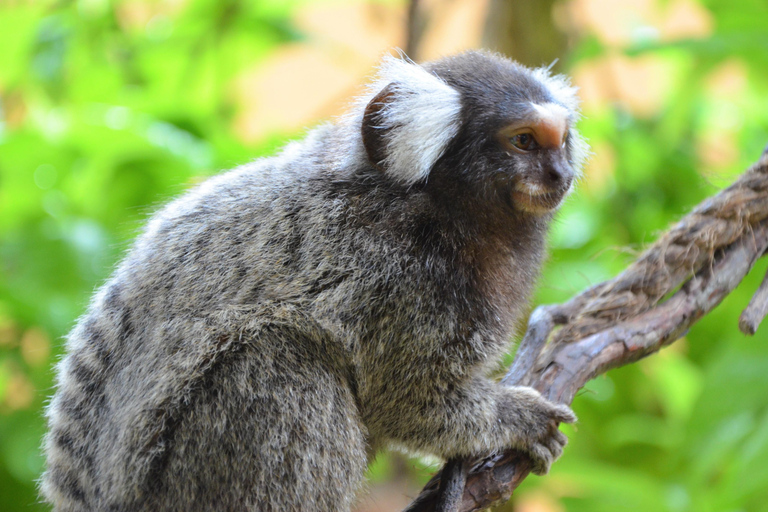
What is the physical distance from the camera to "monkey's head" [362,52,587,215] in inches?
81.4

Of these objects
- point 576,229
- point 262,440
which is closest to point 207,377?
point 262,440

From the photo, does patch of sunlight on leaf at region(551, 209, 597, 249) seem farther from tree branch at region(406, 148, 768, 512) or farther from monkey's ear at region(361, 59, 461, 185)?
monkey's ear at region(361, 59, 461, 185)

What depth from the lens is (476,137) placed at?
2082 mm

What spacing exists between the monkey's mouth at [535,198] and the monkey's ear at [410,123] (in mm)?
255

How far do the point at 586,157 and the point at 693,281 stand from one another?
64 cm

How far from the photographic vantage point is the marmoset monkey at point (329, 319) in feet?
5.98

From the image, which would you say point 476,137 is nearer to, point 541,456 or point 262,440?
point 541,456

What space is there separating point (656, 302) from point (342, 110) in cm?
129

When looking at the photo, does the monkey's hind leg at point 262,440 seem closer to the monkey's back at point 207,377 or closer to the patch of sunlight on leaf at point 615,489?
the monkey's back at point 207,377

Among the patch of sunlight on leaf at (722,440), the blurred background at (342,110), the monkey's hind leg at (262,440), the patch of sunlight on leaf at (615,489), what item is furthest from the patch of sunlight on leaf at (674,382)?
the monkey's hind leg at (262,440)

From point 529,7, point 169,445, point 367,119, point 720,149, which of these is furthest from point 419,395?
point 720,149

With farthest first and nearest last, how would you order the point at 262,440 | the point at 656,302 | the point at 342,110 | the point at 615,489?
the point at 615,489 < the point at 342,110 < the point at 656,302 < the point at 262,440

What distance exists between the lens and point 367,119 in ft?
7.06

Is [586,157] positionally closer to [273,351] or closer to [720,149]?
[273,351]
